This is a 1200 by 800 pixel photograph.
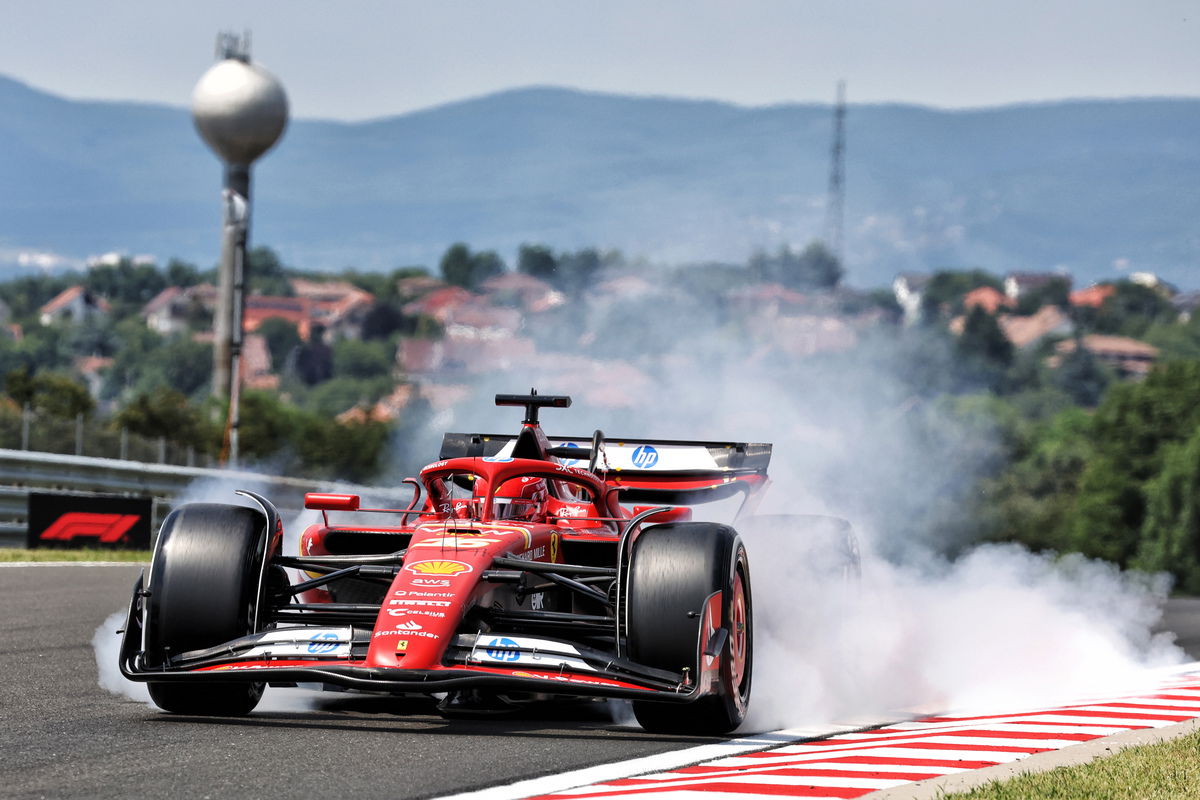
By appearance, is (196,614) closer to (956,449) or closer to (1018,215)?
(956,449)

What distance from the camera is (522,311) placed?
2530 cm

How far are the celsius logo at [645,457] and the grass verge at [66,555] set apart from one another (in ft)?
29.4

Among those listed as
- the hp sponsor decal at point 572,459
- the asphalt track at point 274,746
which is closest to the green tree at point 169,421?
the hp sponsor decal at point 572,459

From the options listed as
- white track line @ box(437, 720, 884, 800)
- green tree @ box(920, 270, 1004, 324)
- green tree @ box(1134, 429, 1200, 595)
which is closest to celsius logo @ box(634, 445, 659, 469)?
white track line @ box(437, 720, 884, 800)

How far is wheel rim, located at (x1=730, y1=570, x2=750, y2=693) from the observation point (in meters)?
8.76

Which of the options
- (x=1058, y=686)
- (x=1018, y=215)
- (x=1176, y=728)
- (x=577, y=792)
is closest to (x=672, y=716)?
(x=577, y=792)

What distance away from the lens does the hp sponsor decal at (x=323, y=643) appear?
26.8 ft

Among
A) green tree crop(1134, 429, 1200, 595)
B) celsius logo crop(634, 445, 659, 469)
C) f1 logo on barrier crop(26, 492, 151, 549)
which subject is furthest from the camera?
green tree crop(1134, 429, 1200, 595)

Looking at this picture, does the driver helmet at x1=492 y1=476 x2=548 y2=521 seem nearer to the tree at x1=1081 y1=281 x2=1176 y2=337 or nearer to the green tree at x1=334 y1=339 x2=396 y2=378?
the tree at x1=1081 y1=281 x2=1176 y2=337

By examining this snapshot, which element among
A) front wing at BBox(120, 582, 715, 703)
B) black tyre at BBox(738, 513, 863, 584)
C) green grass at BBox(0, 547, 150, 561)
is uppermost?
black tyre at BBox(738, 513, 863, 584)

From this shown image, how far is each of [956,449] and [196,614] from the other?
2722 centimetres

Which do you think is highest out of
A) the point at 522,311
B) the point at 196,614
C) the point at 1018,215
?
the point at 1018,215

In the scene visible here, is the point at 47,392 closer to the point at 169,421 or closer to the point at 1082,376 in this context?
the point at 169,421

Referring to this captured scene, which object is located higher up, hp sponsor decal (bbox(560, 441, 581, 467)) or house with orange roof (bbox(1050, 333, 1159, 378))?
house with orange roof (bbox(1050, 333, 1159, 378))
